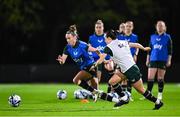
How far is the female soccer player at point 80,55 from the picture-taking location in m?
20.4

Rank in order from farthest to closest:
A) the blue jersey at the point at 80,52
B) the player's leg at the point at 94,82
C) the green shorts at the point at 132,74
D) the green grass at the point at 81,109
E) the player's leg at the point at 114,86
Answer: the player's leg at the point at 94,82
the blue jersey at the point at 80,52
the player's leg at the point at 114,86
the green shorts at the point at 132,74
the green grass at the point at 81,109

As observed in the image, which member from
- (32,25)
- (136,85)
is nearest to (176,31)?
(32,25)

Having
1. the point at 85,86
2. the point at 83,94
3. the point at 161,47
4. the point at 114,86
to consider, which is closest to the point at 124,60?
the point at 114,86

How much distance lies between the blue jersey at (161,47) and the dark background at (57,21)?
1991cm

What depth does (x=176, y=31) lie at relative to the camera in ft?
152

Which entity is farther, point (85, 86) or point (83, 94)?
point (83, 94)

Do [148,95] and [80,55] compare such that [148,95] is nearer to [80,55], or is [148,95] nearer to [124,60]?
[124,60]

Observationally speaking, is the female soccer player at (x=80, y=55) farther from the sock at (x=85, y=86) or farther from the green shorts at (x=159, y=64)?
the green shorts at (x=159, y=64)

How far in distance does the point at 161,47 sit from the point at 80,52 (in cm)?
312

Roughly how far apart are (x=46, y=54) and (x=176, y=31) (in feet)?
29.4

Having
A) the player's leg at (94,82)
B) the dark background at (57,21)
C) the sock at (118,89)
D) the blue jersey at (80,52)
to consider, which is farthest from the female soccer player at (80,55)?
the dark background at (57,21)

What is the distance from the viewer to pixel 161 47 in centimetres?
2252

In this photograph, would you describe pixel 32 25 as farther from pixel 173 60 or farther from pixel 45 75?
pixel 173 60

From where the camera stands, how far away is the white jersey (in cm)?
1820
